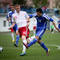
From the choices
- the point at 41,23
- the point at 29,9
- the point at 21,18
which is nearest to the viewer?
the point at 41,23

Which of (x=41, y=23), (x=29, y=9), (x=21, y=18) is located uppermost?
(x=21, y=18)

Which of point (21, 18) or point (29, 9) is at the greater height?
point (21, 18)

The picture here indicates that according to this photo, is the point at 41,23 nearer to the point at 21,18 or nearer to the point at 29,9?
the point at 21,18

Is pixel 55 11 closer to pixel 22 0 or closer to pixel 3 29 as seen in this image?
pixel 22 0

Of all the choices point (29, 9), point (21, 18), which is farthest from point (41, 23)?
point (29, 9)

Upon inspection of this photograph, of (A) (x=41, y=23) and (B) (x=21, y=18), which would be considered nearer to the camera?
(A) (x=41, y=23)

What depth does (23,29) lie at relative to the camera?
12031mm

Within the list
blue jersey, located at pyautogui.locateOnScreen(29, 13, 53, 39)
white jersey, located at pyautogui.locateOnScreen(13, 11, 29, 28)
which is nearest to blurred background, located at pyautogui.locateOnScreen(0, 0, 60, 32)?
white jersey, located at pyautogui.locateOnScreen(13, 11, 29, 28)

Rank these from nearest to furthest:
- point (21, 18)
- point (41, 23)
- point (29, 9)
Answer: point (41, 23) < point (21, 18) < point (29, 9)

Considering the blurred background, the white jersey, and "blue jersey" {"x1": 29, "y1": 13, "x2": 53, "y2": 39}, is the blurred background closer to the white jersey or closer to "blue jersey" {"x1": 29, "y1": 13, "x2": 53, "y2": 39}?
the white jersey

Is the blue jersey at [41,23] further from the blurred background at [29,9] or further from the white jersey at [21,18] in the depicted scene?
the blurred background at [29,9]

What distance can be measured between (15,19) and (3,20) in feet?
105

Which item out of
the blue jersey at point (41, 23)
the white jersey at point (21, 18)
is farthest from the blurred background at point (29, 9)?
the blue jersey at point (41, 23)

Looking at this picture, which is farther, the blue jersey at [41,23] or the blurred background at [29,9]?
the blurred background at [29,9]
